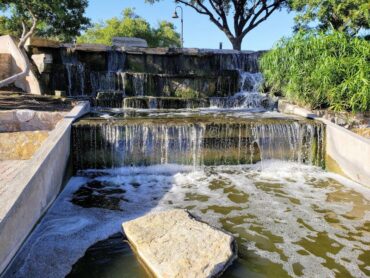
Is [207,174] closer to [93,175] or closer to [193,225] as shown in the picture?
[93,175]

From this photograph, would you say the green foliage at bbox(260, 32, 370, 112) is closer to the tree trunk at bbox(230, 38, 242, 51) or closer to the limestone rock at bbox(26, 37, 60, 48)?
the limestone rock at bbox(26, 37, 60, 48)

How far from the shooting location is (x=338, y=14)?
1300 cm

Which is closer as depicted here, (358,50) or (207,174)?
(207,174)

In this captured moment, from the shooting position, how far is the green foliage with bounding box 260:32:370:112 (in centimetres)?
790

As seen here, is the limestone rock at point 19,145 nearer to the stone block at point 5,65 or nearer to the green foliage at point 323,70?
the green foliage at point 323,70

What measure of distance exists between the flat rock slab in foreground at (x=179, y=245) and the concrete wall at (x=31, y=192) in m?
1.11

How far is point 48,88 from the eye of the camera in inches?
454

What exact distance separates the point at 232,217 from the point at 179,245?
1408 mm

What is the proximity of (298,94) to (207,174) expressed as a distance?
3715 mm

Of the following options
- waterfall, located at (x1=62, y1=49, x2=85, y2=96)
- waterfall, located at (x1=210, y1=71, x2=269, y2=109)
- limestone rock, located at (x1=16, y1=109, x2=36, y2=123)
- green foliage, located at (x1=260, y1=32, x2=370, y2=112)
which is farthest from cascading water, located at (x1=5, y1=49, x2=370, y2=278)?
waterfall, located at (x1=62, y1=49, x2=85, y2=96)

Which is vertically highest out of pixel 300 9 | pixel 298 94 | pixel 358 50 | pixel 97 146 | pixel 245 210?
pixel 300 9

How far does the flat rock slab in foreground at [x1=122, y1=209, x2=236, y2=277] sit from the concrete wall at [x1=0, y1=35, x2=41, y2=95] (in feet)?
27.6

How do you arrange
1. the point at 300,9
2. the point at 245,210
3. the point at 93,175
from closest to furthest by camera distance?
1. the point at 245,210
2. the point at 93,175
3. the point at 300,9

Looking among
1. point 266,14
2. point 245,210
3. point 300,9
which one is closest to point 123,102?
point 245,210
